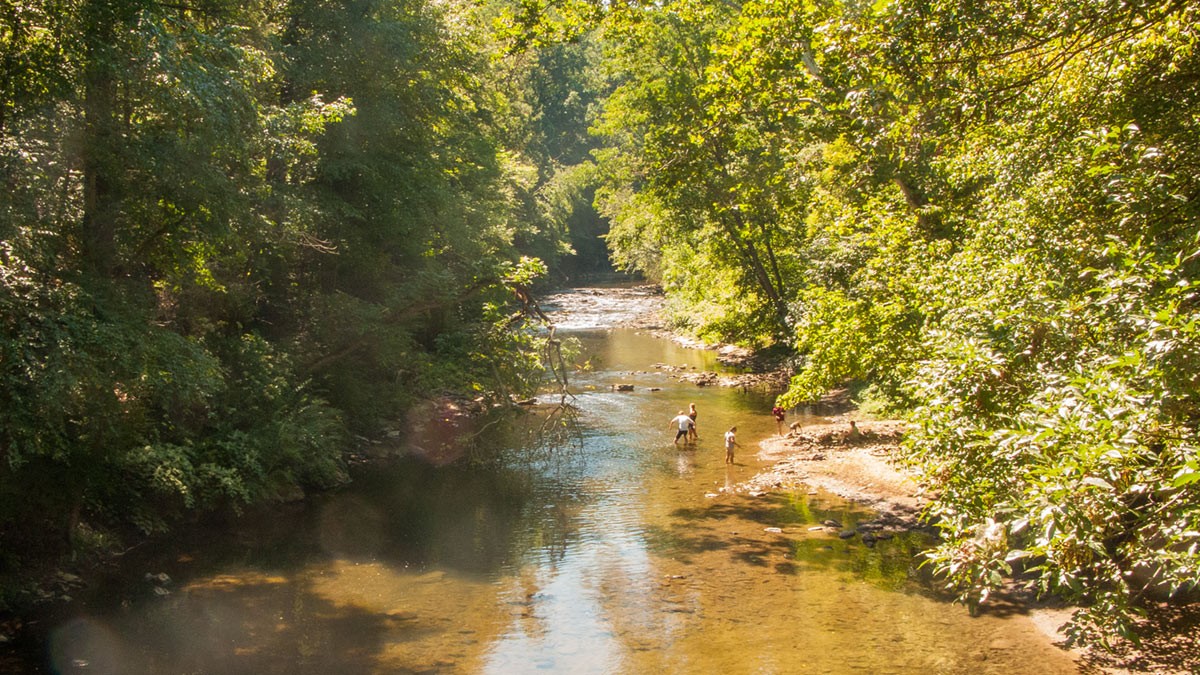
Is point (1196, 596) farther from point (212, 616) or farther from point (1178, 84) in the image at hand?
point (212, 616)

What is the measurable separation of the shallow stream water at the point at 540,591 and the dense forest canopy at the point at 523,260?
4.53 ft

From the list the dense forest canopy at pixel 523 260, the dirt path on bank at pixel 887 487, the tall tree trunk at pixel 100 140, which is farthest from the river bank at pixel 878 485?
the tall tree trunk at pixel 100 140

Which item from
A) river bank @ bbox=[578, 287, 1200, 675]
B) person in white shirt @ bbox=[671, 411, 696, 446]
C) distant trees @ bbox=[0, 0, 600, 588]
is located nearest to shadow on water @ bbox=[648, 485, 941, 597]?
river bank @ bbox=[578, 287, 1200, 675]

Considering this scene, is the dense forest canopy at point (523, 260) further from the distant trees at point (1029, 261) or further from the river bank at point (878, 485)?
the river bank at point (878, 485)

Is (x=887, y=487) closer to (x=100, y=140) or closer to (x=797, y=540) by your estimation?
(x=797, y=540)

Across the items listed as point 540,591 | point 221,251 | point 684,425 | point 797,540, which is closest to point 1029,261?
point 797,540

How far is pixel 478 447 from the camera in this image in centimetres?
2339

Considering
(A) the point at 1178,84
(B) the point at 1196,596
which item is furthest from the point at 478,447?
(A) the point at 1178,84

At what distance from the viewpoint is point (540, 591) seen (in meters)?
14.6

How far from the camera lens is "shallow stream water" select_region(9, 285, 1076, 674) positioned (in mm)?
11891

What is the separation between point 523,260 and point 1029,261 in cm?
1252

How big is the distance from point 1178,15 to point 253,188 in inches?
574

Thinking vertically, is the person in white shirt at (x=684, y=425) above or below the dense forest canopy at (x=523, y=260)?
below

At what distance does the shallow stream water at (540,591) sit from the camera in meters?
11.9
